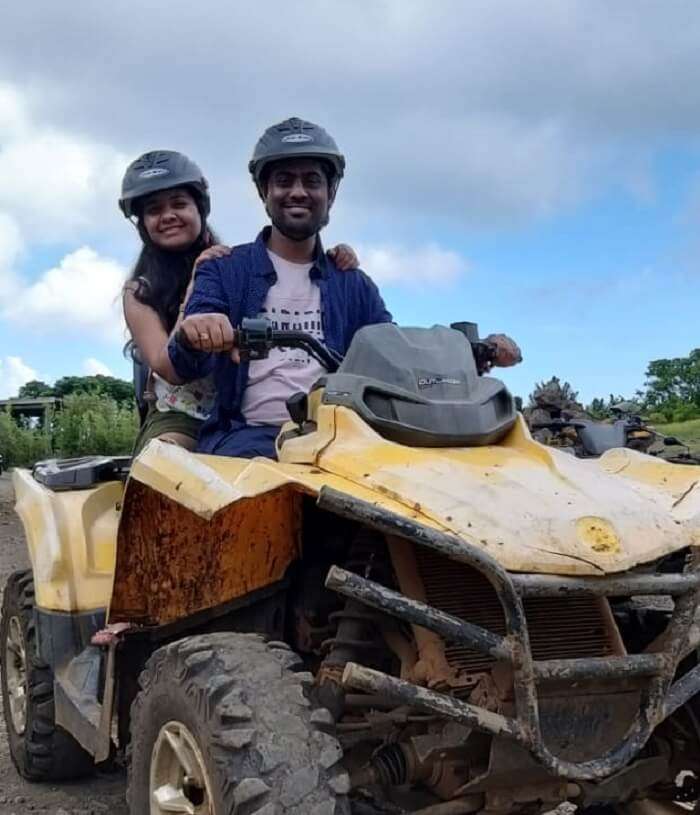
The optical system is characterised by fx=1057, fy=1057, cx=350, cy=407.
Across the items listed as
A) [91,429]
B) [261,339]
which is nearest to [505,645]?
[261,339]

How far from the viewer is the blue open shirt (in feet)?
12.1

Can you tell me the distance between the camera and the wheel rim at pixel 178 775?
2.54m

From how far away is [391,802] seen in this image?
266 cm

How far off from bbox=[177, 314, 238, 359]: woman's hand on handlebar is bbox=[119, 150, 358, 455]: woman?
1070mm

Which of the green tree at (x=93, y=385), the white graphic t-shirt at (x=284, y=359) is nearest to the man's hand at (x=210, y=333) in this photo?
the white graphic t-shirt at (x=284, y=359)

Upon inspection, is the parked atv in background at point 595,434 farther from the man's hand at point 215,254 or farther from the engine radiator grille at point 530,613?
the engine radiator grille at point 530,613

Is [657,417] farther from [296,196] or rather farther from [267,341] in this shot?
[267,341]

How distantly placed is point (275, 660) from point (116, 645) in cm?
102

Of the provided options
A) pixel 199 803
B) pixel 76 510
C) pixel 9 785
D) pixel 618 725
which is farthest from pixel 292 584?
pixel 9 785

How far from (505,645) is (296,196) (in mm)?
2156

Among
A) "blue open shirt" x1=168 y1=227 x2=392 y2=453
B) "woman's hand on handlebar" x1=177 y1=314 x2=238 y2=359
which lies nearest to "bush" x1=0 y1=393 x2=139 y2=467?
"blue open shirt" x1=168 y1=227 x2=392 y2=453

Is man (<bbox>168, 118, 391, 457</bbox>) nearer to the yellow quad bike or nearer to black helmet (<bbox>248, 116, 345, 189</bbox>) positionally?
black helmet (<bbox>248, 116, 345, 189</bbox>)

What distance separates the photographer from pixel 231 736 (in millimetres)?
2328

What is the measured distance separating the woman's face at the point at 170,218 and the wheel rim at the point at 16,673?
5.93 ft
